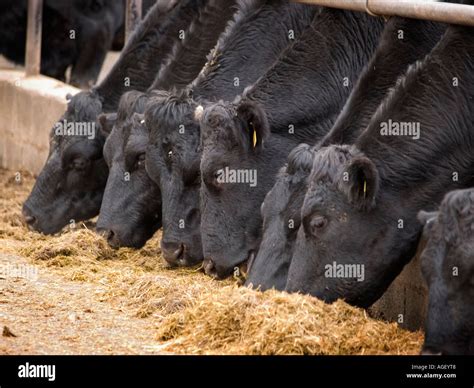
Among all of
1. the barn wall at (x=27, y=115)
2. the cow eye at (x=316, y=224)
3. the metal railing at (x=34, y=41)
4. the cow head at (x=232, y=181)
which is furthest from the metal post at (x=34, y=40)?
the cow eye at (x=316, y=224)

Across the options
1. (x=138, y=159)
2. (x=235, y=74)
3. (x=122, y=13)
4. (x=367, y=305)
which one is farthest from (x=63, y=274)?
(x=122, y=13)

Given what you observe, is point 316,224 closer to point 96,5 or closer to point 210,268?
point 210,268

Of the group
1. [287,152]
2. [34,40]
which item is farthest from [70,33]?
[287,152]

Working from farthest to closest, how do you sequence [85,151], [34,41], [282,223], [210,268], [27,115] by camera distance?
1. [34,41]
2. [27,115]
3. [85,151]
4. [210,268]
5. [282,223]

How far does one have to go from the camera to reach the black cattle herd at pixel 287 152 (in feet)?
21.4

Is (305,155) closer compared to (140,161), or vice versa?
(305,155)

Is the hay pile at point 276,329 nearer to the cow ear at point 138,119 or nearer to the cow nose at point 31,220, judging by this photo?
the cow ear at point 138,119

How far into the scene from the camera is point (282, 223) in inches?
278

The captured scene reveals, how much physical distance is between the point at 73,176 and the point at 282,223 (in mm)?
3259
